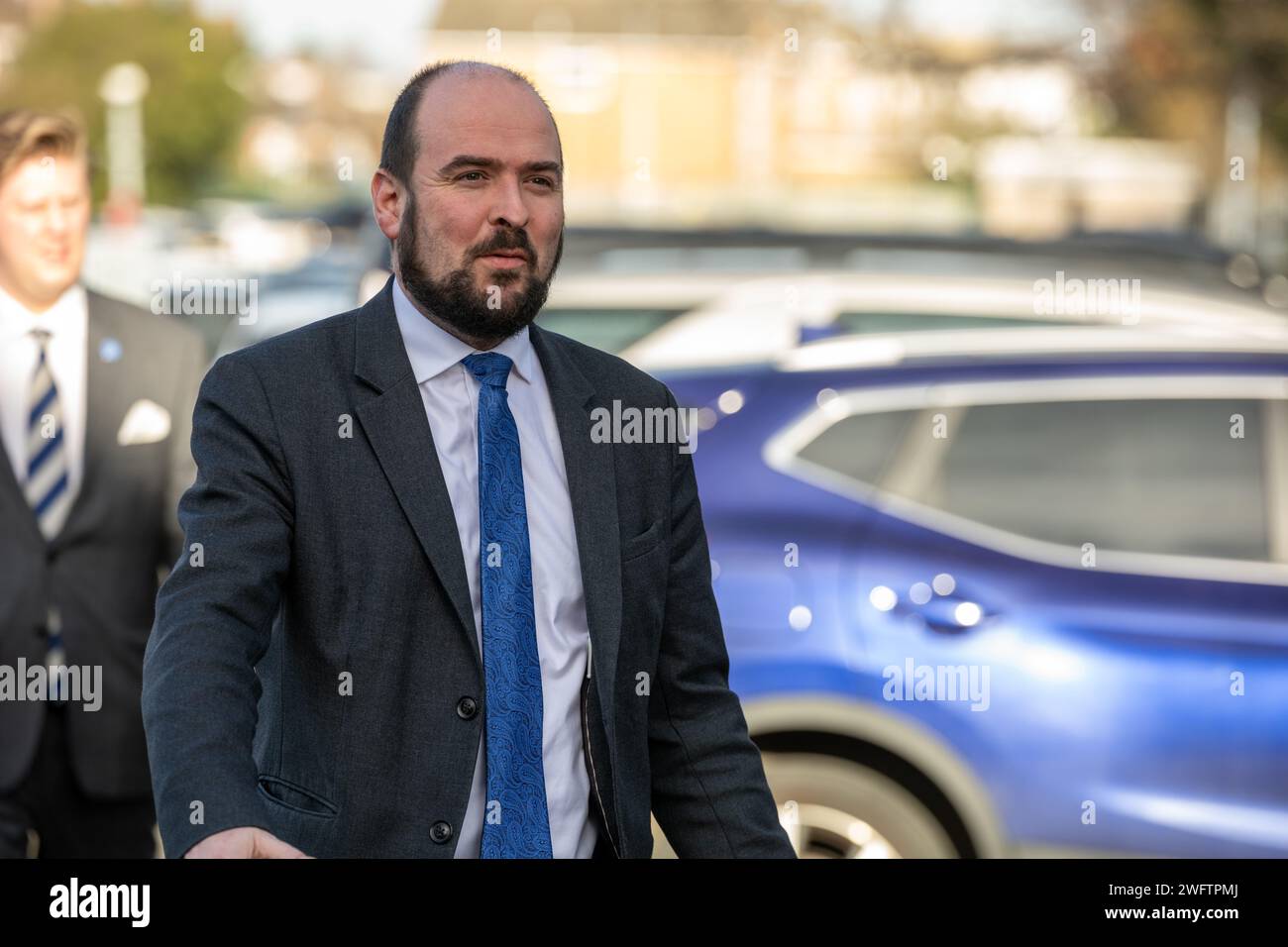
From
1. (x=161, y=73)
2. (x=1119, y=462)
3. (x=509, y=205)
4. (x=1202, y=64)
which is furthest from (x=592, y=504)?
(x=161, y=73)

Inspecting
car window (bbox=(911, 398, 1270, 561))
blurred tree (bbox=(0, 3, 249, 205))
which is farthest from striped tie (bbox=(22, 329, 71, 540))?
blurred tree (bbox=(0, 3, 249, 205))

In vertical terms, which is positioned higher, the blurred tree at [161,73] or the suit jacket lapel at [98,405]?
the blurred tree at [161,73]

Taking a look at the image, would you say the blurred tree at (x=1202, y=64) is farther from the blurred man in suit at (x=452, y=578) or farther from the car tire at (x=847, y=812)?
the blurred man in suit at (x=452, y=578)

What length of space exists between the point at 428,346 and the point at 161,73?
73.2 meters

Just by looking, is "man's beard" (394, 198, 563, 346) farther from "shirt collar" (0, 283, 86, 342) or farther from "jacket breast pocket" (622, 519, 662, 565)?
"shirt collar" (0, 283, 86, 342)

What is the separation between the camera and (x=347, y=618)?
2.20 meters

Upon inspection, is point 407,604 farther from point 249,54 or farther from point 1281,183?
point 249,54

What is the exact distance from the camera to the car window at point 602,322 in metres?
5.39

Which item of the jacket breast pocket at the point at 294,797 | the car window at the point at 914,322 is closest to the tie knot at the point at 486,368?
the jacket breast pocket at the point at 294,797

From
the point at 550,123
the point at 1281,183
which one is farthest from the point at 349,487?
the point at 1281,183

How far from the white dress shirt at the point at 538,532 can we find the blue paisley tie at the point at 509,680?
0.02 meters

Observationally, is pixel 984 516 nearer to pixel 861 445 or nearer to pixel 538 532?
pixel 861 445

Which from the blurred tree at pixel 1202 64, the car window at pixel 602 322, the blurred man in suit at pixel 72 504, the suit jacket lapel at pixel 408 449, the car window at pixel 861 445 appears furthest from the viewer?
the blurred tree at pixel 1202 64

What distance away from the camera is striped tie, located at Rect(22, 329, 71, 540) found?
403cm
